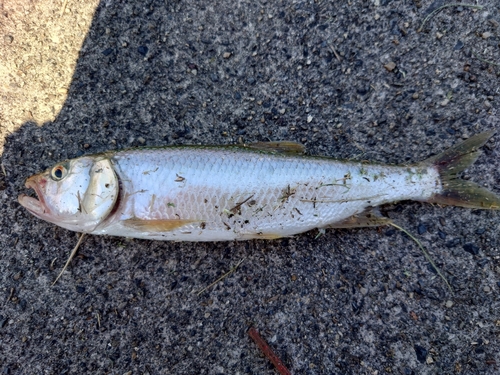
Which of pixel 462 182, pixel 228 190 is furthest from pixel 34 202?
pixel 462 182

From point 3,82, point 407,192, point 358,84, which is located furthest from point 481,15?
point 3,82

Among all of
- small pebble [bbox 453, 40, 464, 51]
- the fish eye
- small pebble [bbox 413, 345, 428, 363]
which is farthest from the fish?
small pebble [bbox 413, 345, 428, 363]

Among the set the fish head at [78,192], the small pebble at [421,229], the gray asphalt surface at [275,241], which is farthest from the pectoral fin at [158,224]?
the small pebble at [421,229]

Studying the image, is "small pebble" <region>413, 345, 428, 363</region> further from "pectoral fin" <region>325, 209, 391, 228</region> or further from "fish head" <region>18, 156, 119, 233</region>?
"fish head" <region>18, 156, 119, 233</region>

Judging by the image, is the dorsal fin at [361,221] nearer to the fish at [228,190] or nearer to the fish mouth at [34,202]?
the fish at [228,190]

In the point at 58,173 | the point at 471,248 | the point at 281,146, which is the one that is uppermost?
the point at 58,173

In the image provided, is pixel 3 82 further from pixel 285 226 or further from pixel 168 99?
pixel 285 226

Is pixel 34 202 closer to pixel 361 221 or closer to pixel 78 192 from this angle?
pixel 78 192
